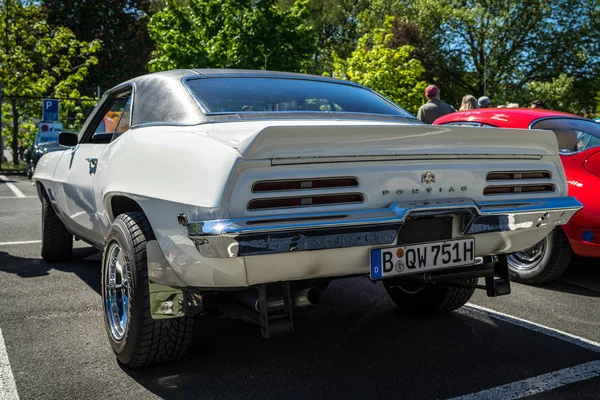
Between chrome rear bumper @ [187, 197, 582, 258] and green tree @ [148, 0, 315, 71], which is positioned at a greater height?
green tree @ [148, 0, 315, 71]

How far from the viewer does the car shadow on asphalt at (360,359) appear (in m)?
2.97

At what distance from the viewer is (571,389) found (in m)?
2.96

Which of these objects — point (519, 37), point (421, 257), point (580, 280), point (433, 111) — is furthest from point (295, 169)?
point (519, 37)

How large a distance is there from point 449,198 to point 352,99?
1204mm

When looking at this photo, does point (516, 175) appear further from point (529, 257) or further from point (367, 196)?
point (529, 257)

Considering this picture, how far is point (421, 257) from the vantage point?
2938 mm

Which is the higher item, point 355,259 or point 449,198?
point 449,198

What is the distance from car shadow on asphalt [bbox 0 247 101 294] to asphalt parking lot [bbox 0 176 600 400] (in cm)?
31

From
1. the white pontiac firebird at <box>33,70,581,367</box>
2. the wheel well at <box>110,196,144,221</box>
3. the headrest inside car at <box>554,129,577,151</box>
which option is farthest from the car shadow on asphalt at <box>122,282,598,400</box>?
the headrest inside car at <box>554,129,577,151</box>

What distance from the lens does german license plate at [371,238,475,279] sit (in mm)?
2816

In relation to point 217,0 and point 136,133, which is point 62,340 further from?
point 217,0

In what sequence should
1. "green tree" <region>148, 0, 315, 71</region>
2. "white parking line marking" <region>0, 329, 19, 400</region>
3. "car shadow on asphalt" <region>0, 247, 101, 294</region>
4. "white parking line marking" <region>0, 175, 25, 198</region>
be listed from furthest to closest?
"green tree" <region>148, 0, 315, 71</region>, "white parking line marking" <region>0, 175, 25, 198</region>, "car shadow on asphalt" <region>0, 247, 101, 294</region>, "white parking line marking" <region>0, 329, 19, 400</region>

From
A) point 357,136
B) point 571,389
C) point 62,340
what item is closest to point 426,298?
point 571,389

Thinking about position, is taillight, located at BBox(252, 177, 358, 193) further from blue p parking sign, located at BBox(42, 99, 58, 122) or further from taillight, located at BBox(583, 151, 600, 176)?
blue p parking sign, located at BBox(42, 99, 58, 122)
